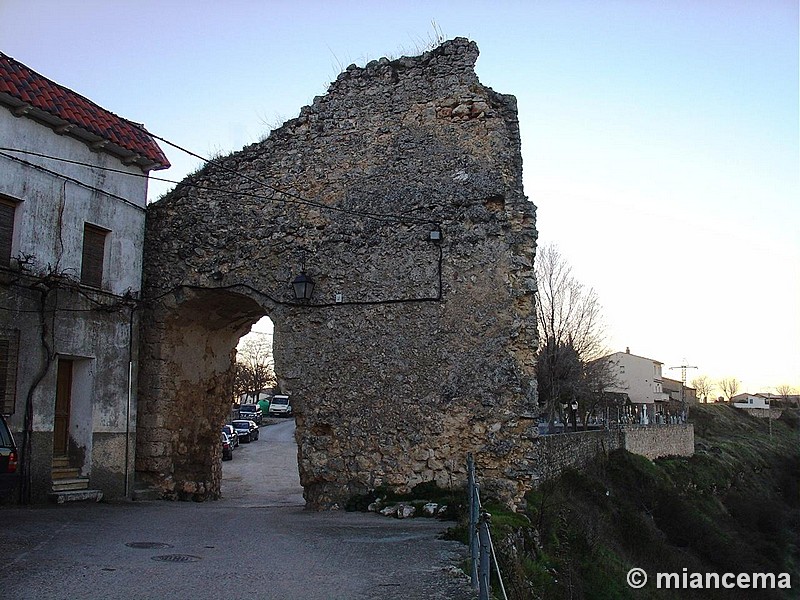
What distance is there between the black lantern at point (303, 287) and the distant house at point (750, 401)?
8520 cm

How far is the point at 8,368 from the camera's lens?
10.2 m

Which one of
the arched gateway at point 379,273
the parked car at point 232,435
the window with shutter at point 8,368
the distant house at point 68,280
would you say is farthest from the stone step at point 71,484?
the parked car at point 232,435

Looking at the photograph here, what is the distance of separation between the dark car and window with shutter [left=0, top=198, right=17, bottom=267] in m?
3.01

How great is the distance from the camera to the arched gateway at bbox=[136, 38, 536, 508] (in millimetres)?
10148

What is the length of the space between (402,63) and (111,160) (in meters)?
5.32

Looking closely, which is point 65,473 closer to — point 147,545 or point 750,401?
point 147,545

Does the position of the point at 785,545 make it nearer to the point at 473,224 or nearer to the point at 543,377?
the point at 543,377

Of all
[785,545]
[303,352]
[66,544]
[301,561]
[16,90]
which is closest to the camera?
[301,561]

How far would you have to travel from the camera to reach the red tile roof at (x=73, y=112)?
33.6ft

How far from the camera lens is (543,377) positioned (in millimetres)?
31531

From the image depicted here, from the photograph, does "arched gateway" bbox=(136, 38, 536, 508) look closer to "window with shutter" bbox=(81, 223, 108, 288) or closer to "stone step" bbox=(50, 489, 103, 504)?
"window with shutter" bbox=(81, 223, 108, 288)

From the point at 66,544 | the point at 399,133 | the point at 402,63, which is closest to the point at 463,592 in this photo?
the point at 66,544

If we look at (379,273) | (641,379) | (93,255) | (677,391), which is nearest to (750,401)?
(677,391)

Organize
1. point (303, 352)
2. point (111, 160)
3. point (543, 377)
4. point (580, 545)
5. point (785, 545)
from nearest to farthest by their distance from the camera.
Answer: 1. point (303, 352)
2. point (111, 160)
3. point (580, 545)
4. point (785, 545)
5. point (543, 377)
